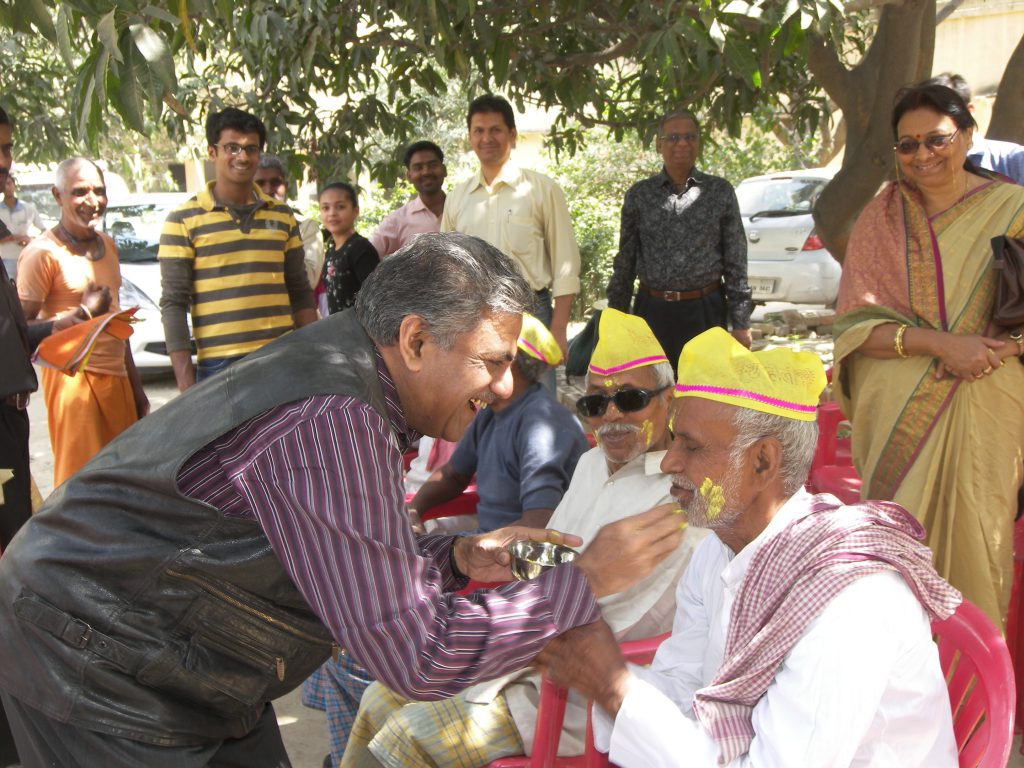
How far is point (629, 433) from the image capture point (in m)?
3.01

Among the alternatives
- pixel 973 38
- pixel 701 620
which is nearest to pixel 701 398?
pixel 701 620

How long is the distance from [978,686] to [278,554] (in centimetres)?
140

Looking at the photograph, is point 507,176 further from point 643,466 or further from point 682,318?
point 643,466

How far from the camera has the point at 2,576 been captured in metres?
1.78

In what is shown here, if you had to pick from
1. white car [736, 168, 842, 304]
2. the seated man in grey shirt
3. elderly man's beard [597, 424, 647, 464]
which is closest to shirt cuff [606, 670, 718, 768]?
elderly man's beard [597, 424, 647, 464]

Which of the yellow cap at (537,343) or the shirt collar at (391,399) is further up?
the shirt collar at (391,399)

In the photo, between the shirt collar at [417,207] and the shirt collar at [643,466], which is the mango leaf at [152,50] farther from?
the shirt collar at [417,207]

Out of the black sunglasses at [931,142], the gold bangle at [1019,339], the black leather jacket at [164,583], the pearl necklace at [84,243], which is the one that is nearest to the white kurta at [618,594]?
the black leather jacket at [164,583]

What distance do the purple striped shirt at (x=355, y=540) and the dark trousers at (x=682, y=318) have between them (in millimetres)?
3816

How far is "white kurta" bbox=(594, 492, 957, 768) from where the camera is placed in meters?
1.68

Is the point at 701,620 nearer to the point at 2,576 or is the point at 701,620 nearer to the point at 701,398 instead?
the point at 701,398

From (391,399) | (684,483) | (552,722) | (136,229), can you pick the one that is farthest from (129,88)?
(136,229)

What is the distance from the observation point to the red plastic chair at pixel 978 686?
1865mm

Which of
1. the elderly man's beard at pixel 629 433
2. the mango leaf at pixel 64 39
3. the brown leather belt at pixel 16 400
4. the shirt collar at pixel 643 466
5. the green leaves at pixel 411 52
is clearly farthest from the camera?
the brown leather belt at pixel 16 400
